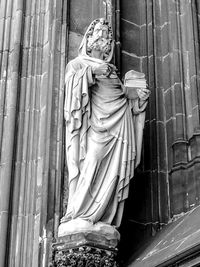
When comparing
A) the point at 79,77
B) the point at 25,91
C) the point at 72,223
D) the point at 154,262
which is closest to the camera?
the point at 154,262

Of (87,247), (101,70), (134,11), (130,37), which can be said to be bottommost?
(87,247)

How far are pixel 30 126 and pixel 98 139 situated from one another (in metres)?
1.39

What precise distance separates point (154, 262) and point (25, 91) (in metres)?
3.57

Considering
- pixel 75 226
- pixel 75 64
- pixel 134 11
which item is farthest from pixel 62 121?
pixel 134 11

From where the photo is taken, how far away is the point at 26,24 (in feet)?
41.0

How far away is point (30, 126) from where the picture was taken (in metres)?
11.5

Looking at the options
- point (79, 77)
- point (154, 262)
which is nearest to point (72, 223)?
point (154, 262)

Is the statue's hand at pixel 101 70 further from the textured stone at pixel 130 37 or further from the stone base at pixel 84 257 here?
the stone base at pixel 84 257

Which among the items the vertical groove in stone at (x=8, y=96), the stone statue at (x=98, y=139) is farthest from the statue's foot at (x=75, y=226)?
the vertical groove in stone at (x=8, y=96)

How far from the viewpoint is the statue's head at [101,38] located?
36.9 ft

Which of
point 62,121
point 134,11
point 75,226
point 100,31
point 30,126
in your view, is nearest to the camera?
point 75,226

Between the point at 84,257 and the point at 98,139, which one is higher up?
the point at 98,139

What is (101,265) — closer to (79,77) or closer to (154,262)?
(154,262)

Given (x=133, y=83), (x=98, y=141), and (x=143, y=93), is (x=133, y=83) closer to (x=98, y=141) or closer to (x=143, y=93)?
(x=143, y=93)
